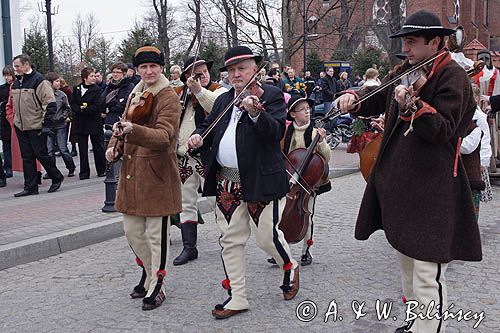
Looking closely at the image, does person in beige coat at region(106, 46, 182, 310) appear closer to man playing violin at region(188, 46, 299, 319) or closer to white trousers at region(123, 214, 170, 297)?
white trousers at region(123, 214, 170, 297)

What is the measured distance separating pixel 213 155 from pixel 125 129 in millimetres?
725

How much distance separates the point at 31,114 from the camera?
9.20 meters

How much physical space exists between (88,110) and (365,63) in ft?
87.9

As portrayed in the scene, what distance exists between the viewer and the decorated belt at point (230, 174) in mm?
4546

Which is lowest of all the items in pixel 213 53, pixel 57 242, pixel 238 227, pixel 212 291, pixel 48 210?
pixel 212 291

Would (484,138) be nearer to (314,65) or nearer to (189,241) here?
(189,241)

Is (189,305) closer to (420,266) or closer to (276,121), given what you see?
(276,121)

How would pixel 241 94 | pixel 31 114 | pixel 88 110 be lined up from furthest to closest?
1. pixel 88 110
2. pixel 31 114
3. pixel 241 94

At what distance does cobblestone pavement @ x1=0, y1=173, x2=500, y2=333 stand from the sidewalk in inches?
5.9

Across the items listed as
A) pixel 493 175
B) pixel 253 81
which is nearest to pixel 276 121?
pixel 253 81

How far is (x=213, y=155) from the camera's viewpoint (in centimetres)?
459

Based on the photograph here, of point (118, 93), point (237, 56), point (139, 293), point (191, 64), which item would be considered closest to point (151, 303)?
point (139, 293)

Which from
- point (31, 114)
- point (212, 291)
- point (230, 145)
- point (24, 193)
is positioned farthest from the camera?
point (24, 193)

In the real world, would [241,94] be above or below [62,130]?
above
